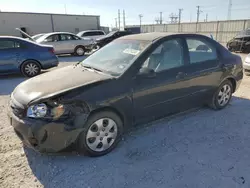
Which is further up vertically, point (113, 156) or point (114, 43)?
point (114, 43)

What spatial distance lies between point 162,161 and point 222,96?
235 cm

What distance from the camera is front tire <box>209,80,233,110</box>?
443cm

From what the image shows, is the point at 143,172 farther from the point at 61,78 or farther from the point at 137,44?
the point at 137,44

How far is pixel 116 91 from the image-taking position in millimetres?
2994

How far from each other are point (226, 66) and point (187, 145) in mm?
1997

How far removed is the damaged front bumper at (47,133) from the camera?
2611 mm

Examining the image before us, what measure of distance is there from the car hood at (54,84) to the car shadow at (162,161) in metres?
0.82

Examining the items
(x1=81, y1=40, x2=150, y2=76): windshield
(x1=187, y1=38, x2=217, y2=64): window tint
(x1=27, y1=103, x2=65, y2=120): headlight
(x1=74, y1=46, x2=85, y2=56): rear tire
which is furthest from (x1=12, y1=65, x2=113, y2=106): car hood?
(x1=74, y1=46, x2=85, y2=56): rear tire

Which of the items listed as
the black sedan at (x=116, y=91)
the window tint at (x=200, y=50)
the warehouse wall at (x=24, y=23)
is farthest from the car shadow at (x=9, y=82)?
the warehouse wall at (x=24, y=23)

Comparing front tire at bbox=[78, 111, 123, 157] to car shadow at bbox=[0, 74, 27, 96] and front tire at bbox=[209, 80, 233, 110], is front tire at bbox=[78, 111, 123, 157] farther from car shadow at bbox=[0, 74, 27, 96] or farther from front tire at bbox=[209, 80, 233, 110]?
car shadow at bbox=[0, 74, 27, 96]

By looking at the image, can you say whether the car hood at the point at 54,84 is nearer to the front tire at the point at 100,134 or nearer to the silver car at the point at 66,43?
the front tire at the point at 100,134

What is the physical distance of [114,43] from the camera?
412 cm

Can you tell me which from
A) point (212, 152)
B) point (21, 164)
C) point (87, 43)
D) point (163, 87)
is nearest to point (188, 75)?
point (163, 87)

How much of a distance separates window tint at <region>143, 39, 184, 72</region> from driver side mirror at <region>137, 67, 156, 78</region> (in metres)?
0.09
